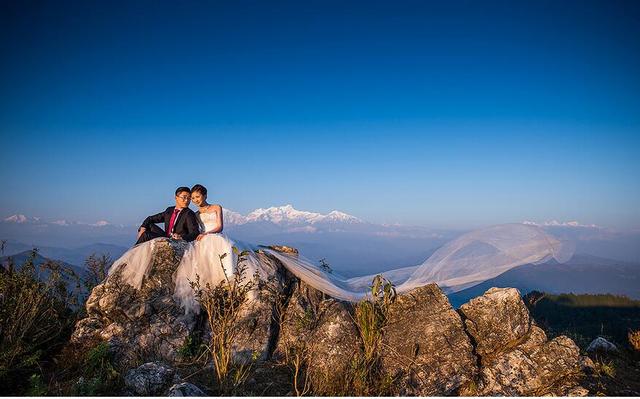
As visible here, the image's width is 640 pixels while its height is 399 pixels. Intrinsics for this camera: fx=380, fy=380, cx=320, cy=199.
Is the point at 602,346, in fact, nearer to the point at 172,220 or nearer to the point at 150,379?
the point at 150,379

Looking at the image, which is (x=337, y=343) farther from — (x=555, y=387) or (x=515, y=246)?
(x=515, y=246)

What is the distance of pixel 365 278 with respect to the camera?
9555mm

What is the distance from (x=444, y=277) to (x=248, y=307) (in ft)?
14.2

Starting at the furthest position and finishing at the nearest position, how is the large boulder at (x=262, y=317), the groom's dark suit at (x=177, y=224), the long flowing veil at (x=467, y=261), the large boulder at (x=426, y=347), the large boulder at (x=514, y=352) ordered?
the groom's dark suit at (x=177, y=224) < the long flowing veil at (x=467, y=261) < the large boulder at (x=262, y=317) < the large boulder at (x=426, y=347) < the large boulder at (x=514, y=352)

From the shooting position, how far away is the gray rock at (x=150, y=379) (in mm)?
5234

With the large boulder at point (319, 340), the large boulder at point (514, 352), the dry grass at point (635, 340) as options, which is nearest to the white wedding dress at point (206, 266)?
the large boulder at point (319, 340)

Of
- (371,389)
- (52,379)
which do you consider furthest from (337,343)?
(52,379)

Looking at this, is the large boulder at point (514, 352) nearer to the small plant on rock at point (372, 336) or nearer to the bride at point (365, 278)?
the bride at point (365, 278)

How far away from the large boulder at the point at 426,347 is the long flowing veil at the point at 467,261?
0.70 metres

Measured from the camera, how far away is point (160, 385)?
5.26 meters

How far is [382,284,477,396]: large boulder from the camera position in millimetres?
6059

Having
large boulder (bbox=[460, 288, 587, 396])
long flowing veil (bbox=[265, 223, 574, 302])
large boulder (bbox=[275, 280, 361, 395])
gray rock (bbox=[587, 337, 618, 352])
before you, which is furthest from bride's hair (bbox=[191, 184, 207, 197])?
gray rock (bbox=[587, 337, 618, 352])

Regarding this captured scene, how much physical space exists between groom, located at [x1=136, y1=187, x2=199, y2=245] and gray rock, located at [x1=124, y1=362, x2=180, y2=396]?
3786 mm

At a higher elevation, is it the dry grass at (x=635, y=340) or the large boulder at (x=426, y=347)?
the large boulder at (x=426, y=347)
